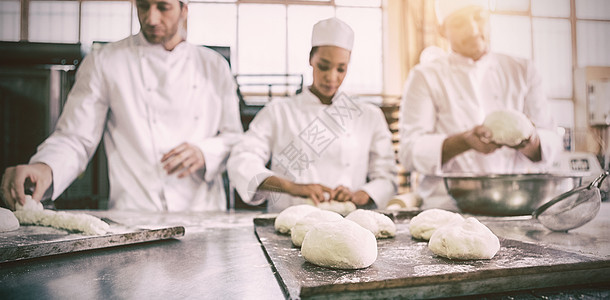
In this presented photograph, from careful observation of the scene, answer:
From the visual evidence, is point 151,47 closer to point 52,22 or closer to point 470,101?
point 470,101

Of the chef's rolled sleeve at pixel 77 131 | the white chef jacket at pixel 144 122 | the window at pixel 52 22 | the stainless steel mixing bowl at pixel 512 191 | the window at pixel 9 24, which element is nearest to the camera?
the stainless steel mixing bowl at pixel 512 191

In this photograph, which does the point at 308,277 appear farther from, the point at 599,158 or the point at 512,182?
the point at 599,158

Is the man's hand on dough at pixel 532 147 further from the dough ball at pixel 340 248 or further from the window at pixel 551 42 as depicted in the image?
the window at pixel 551 42

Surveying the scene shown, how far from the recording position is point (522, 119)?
1.50 metres

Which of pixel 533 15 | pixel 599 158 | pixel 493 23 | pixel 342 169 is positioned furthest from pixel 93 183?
pixel 533 15

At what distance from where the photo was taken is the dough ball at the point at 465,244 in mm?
735

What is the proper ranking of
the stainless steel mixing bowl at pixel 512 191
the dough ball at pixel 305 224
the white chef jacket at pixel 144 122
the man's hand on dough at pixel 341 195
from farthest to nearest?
the white chef jacket at pixel 144 122
the man's hand on dough at pixel 341 195
the stainless steel mixing bowl at pixel 512 191
the dough ball at pixel 305 224

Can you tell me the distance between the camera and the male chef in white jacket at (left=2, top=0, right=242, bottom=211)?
5.82 feet

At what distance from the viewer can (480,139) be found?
162cm

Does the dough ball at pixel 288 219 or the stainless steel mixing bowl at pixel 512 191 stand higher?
the stainless steel mixing bowl at pixel 512 191

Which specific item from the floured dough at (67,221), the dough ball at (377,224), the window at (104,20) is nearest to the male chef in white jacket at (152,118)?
the floured dough at (67,221)

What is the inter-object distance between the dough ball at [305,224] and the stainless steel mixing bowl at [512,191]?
51 centimetres

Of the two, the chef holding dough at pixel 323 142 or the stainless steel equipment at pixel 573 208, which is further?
the chef holding dough at pixel 323 142

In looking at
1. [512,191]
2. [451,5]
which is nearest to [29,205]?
[512,191]
